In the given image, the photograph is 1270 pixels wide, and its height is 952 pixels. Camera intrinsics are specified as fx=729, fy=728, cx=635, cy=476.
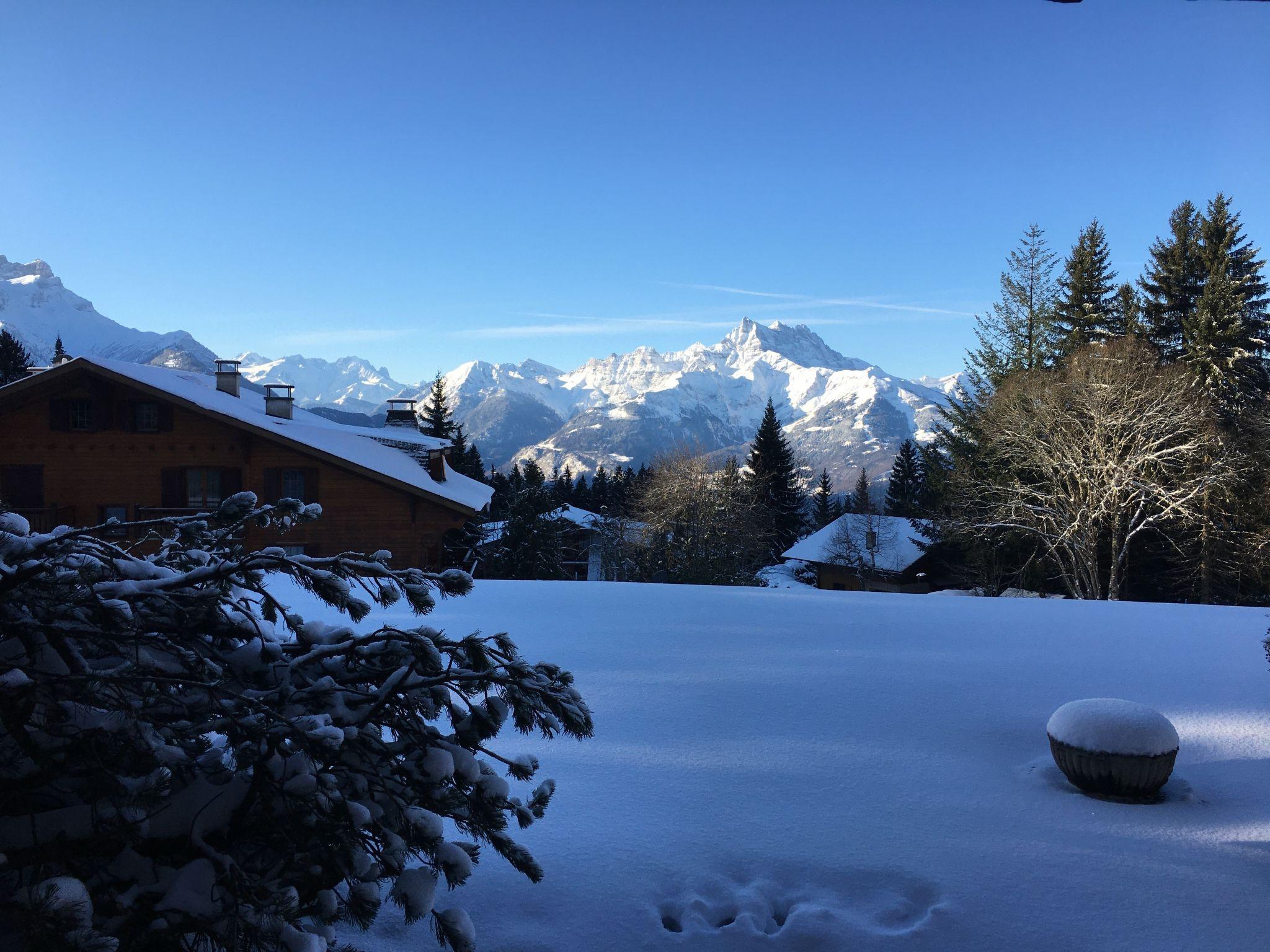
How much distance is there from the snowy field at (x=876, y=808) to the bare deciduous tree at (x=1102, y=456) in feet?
46.1

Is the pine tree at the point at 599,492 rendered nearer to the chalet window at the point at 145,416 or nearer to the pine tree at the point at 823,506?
the pine tree at the point at 823,506

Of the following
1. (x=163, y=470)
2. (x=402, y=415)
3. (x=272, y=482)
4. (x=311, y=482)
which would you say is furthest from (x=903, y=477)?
(x=163, y=470)

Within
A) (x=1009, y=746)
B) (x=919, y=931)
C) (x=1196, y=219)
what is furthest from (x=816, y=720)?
(x=1196, y=219)

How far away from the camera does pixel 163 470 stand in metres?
17.8

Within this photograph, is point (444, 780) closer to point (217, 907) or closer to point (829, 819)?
point (217, 907)

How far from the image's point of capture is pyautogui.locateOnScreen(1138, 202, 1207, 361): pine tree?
27.0 m

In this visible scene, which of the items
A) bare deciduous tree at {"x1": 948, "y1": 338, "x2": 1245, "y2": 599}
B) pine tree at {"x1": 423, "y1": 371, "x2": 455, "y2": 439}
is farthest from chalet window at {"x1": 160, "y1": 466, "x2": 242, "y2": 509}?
pine tree at {"x1": 423, "y1": 371, "x2": 455, "y2": 439}

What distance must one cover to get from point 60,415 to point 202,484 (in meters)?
3.55

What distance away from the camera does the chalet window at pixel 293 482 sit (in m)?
17.8

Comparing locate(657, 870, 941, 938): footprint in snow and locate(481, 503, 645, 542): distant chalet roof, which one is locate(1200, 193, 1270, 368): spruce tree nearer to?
locate(481, 503, 645, 542): distant chalet roof

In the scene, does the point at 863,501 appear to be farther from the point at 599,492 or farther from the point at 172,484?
the point at 172,484

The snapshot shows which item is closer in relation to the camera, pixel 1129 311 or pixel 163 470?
pixel 163 470

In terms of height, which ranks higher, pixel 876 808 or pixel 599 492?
pixel 599 492

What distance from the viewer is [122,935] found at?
182cm
